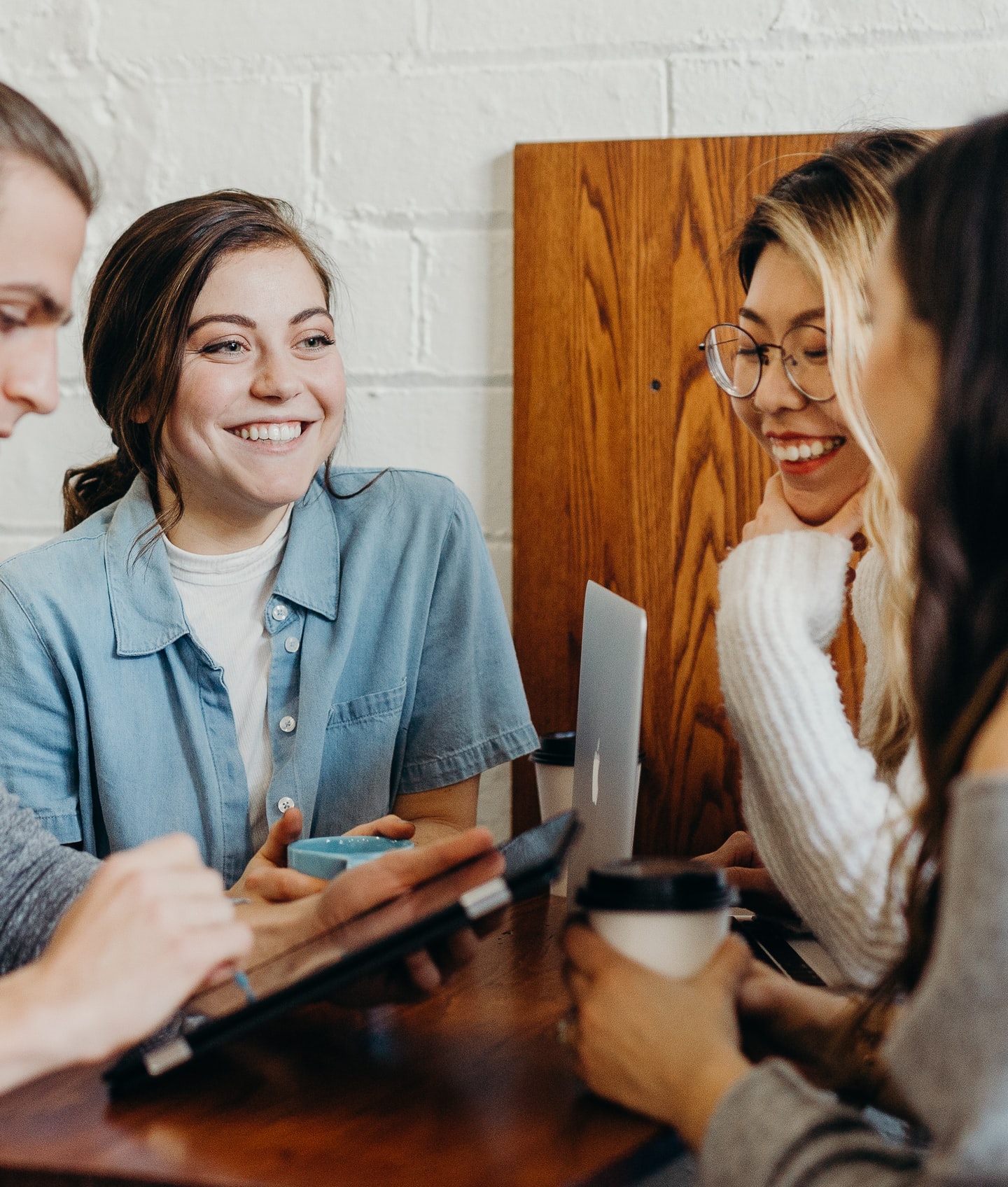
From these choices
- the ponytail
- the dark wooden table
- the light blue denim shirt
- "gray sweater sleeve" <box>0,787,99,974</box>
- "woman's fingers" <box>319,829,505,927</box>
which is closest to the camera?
the dark wooden table

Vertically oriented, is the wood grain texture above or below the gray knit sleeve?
above

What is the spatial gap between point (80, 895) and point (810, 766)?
0.54 meters

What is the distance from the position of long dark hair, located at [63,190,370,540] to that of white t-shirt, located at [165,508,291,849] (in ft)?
0.23

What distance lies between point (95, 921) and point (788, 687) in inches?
21.7

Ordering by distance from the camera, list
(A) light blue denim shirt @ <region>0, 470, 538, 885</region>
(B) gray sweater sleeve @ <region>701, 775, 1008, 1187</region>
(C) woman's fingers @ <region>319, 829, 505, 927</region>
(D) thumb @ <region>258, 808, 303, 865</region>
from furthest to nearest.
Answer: (A) light blue denim shirt @ <region>0, 470, 538, 885</region> < (D) thumb @ <region>258, 808, 303, 865</region> < (C) woman's fingers @ <region>319, 829, 505, 927</region> < (B) gray sweater sleeve @ <region>701, 775, 1008, 1187</region>

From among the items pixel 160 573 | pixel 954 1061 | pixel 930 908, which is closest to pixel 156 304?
pixel 160 573

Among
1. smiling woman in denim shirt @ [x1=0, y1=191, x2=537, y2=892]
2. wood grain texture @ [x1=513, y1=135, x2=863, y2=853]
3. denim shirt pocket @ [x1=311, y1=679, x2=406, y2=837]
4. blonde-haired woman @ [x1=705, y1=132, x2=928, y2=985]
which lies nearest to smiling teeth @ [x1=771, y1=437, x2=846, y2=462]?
blonde-haired woman @ [x1=705, y1=132, x2=928, y2=985]

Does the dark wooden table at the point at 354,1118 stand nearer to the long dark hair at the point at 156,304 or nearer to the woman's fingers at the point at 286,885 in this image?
the woman's fingers at the point at 286,885

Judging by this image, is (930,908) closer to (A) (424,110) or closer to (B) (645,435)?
(B) (645,435)

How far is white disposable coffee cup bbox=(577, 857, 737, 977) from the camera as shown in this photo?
64 centimetres

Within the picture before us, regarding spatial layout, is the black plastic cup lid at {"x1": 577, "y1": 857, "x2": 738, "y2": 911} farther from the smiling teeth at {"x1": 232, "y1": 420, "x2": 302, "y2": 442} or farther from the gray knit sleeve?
the smiling teeth at {"x1": 232, "y1": 420, "x2": 302, "y2": 442}

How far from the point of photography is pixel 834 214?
1168 mm

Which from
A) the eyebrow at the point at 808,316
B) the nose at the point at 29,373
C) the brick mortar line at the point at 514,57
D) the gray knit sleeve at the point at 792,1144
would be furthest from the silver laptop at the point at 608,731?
the brick mortar line at the point at 514,57

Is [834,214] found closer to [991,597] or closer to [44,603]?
[991,597]
